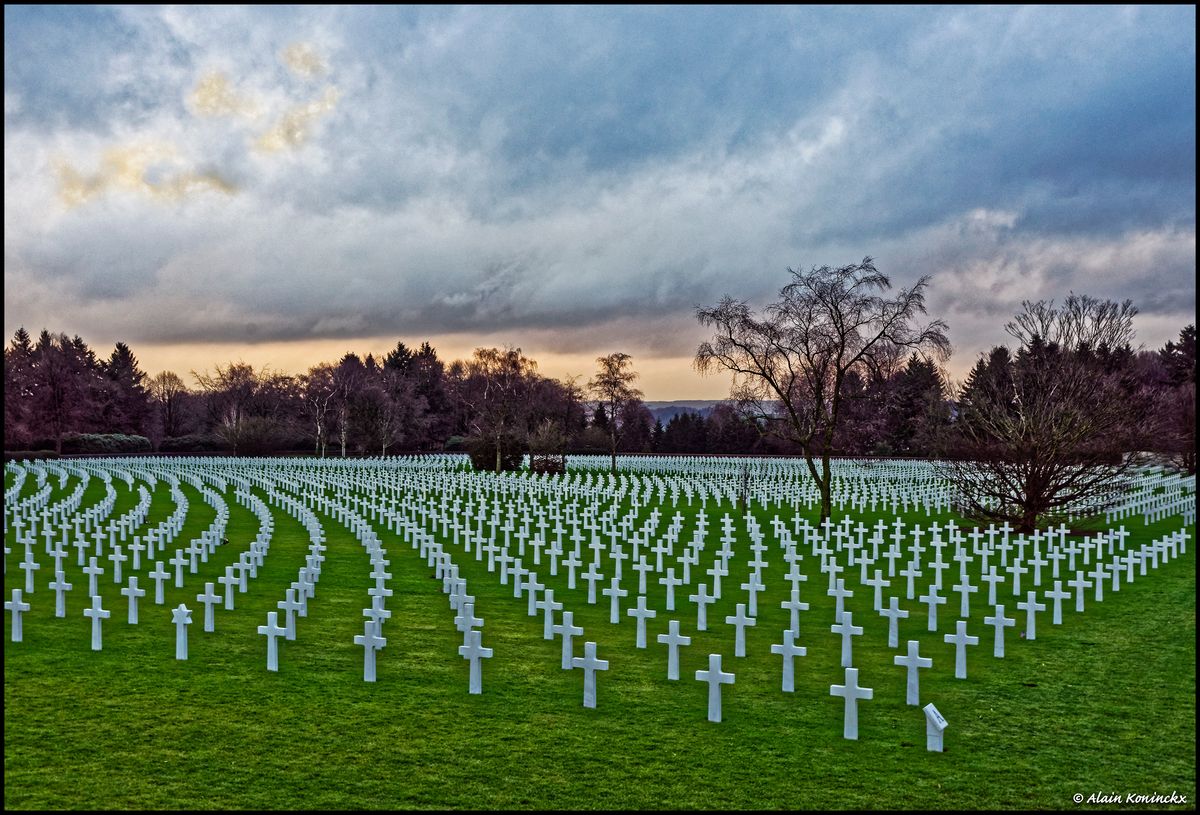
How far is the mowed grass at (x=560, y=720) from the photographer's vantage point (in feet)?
20.8

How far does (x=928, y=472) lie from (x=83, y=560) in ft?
131

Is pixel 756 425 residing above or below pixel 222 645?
above

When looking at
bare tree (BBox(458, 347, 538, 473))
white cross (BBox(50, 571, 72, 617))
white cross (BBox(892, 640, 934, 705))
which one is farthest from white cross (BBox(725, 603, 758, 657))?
bare tree (BBox(458, 347, 538, 473))

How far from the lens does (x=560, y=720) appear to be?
7.89 m

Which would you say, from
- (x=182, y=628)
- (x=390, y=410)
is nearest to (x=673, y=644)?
(x=182, y=628)

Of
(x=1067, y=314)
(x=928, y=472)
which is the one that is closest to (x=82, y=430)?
(x=928, y=472)

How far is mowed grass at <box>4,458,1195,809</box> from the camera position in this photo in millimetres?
6332

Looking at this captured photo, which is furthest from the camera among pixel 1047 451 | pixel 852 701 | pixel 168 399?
pixel 168 399

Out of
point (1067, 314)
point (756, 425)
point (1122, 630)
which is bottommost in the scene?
point (1122, 630)

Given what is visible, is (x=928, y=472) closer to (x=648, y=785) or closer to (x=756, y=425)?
(x=756, y=425)

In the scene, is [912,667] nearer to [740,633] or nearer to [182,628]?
[740,633]

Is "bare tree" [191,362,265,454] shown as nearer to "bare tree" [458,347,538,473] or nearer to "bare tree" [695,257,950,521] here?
"bare tree" [458,347,538,473]

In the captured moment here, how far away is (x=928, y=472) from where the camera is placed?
47.8m

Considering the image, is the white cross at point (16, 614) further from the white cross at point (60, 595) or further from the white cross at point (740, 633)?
the white cross at point (740, 633)
